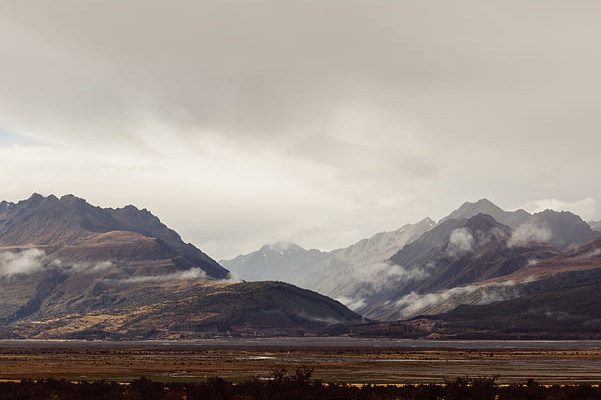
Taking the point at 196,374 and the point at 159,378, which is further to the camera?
the point at 196,374

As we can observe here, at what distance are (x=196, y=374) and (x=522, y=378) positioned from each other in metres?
66.1

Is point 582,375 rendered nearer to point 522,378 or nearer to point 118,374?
point 522,378

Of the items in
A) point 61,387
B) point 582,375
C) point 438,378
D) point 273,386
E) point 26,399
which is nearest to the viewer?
point 26,399

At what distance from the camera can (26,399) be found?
7556cm

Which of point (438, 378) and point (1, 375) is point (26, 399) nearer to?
point (1, 375)

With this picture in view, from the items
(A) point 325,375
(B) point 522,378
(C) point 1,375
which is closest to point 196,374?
(A) point 325,375

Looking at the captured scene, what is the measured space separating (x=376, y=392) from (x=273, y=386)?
48.0ft

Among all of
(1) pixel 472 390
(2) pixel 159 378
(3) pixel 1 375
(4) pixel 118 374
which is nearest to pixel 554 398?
(1) pixel 472 390

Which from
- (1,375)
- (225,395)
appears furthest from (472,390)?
(1,375)

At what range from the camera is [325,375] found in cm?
12725

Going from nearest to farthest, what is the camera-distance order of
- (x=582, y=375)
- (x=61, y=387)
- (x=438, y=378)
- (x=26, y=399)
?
(x=26, y=399) → (x=61, y=387) → (x=438, y=378) → (x=582, y=375)

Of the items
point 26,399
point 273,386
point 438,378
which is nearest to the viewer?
point 26,399

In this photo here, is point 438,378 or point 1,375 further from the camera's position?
point 1,375

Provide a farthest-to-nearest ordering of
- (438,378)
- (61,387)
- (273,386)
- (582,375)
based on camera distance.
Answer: (582,375) → (438,378) → (61,387) → (273,386)
